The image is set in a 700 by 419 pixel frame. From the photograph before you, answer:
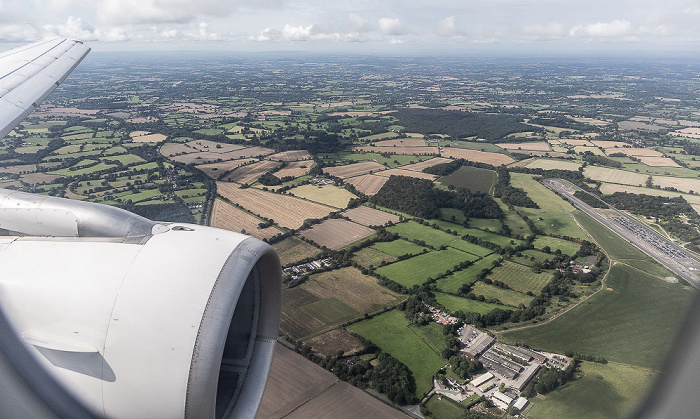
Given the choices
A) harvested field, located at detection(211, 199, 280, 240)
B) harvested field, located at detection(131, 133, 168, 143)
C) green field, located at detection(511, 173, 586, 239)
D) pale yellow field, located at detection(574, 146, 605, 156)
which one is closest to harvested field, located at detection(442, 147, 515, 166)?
green field, located at detection(511, 173, 586, 239)

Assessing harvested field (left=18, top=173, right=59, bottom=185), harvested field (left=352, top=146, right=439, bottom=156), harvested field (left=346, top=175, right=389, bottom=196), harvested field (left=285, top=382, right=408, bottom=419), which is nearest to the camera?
harvested field (left=285, top=382, right=408, bottom=419)

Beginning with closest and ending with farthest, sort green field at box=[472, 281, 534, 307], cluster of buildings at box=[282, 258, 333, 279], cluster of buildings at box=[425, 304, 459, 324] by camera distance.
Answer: cluster of buildings at box=[425, 304, 459, 324] → green field at box=[472, 281, 534, 307] → cluster of buildings at box=[282, 258, 333, 279]

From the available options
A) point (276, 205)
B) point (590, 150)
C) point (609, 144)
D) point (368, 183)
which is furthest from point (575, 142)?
point (276, 205)

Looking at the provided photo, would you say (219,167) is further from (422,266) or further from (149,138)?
(422,266)

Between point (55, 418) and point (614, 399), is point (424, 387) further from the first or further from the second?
point (55, 418)

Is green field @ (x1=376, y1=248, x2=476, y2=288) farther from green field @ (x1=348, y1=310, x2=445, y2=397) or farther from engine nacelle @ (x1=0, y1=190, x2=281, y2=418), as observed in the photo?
engine nacelle @ (x1=0, y1=190, x2=281, y2=418)

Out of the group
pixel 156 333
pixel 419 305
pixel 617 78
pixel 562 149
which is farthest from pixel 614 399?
pixel 617 78

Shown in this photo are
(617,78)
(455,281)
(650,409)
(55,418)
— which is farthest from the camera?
(617,78)
